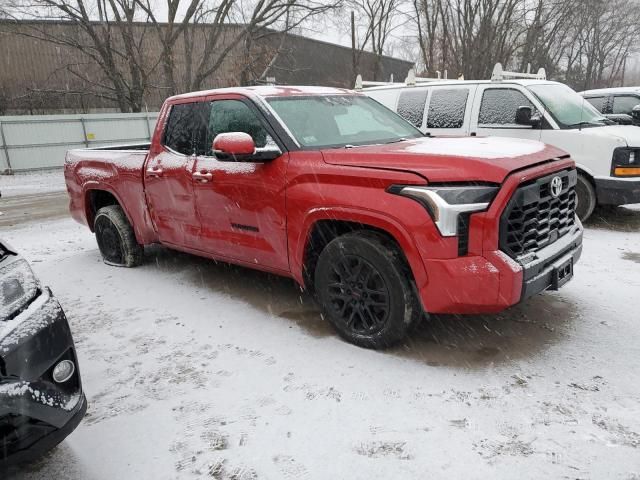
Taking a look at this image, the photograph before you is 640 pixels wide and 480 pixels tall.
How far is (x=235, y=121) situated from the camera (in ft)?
14.0

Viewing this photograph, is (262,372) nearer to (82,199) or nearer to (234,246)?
(234,246)

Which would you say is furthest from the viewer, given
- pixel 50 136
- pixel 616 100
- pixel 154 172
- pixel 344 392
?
pixel 50 136

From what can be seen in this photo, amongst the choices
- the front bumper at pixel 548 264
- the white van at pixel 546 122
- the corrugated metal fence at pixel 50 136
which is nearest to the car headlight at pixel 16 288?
the front bumper at pixel 548 264

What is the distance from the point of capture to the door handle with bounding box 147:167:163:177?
4789 mm

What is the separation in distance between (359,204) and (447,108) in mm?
5041

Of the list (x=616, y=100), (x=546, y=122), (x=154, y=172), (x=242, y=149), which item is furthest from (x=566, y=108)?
(x=154, y=172)

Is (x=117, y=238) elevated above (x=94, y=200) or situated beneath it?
situated beneath

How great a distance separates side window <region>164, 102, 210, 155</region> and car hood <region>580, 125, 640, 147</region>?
4.94 metres

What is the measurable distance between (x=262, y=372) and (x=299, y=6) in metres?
26.1

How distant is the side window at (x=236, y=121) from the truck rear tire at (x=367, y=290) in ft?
3.73

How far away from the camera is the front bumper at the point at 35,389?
1.93 metres

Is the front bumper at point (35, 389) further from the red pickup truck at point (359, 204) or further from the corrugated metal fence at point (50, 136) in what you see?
the corrugated metal fence at point (50, 136)

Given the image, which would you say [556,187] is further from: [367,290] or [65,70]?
[65,70]

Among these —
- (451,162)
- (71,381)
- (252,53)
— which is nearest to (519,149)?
(451,162)
